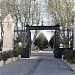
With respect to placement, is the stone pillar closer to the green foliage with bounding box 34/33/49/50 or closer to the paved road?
the paved road

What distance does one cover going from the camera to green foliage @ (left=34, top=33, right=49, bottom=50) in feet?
307

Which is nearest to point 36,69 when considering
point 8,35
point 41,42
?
point 8,35

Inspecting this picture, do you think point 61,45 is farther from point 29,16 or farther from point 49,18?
point 29,16

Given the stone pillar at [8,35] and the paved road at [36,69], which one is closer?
the paved road at [36,69]

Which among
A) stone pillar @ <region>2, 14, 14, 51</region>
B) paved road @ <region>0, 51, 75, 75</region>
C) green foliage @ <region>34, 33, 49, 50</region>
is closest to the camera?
paved road @ <region>0, 51, 75, 75</region>

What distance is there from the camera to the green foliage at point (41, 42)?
9349 centimetres

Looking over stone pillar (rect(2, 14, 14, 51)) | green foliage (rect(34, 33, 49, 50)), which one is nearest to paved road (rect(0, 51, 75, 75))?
stone pillar (rect(2, 14, 14, 51))

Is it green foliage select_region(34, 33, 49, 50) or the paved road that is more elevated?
green foliage select_region(34, 33, 49, 50)

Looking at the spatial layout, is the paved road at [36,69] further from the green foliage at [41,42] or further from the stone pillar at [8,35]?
the green foliage at [41,42]

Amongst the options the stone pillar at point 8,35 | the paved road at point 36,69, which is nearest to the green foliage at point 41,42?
the stone pillar at point 8,35

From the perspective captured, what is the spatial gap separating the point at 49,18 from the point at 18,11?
5.47 metres

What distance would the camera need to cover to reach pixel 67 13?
1805 inches

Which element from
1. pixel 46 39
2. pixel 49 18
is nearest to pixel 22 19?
pixel 49 18

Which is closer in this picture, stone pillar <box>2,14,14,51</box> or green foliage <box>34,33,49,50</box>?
stone pillar <box>2,14,14,51</box>
